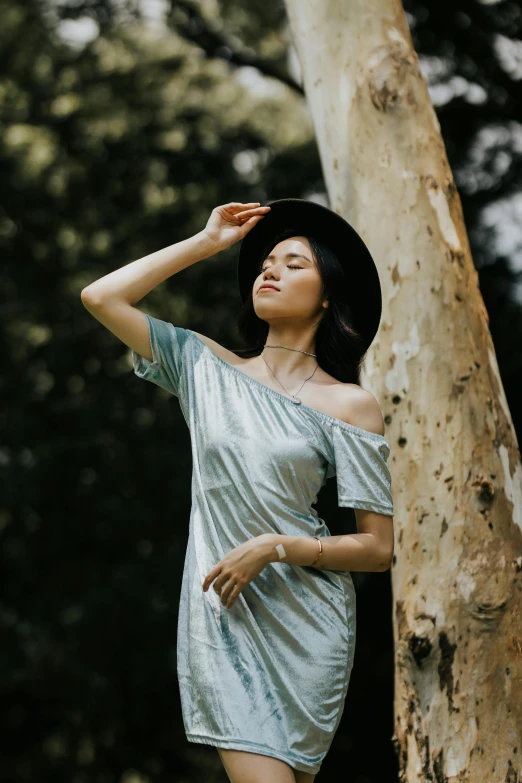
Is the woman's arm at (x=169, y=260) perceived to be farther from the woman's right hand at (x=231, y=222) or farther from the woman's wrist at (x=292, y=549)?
the woman's wrist at (x=292, y=549)

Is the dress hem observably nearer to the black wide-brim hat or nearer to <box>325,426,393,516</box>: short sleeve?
<box>325,426,393,516</box>: short sleeve

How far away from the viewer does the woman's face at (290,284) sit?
2818mm

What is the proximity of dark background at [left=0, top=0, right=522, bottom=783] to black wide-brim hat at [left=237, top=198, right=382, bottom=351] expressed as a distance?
5.43m

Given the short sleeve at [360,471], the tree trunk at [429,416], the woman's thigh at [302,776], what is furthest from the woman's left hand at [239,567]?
the tree trunk at [429,416]

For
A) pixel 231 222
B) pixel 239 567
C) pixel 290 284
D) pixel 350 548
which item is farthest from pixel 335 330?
pixel 239 567

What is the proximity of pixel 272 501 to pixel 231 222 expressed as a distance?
0.90 m

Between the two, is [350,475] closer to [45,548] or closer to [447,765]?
[447,765]

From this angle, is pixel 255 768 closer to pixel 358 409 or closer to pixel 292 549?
pixel 292 549

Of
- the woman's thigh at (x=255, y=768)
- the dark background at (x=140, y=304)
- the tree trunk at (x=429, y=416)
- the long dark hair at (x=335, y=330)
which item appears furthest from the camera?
the dark background at (x=140, y=304)

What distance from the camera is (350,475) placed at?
258 cm

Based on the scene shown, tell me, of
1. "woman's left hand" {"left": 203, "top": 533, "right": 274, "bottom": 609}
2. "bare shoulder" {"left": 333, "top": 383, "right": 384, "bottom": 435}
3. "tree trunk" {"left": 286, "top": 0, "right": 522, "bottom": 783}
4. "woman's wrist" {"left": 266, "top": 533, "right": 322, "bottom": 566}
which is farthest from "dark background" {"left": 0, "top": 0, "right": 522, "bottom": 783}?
"woman's left hand" {"left": 203, "top": 533, "right": 274, "bottom": 609}

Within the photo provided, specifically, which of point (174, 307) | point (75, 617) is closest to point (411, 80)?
point (174, 307)

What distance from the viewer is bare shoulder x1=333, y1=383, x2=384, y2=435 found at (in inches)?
106

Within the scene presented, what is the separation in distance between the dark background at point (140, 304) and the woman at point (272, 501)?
5645mm
